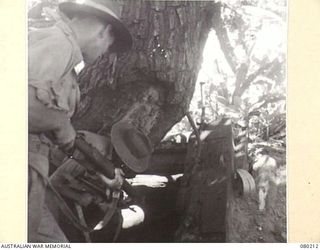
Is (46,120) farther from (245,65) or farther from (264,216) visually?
(264,216)

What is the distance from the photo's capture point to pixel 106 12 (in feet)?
7.50

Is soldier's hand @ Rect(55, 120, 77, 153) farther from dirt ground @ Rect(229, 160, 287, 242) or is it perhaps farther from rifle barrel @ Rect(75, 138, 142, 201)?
dirt ground @ Rect(229, 160, 287, 242)

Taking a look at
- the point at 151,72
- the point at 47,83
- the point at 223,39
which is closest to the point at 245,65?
the point at 223,39

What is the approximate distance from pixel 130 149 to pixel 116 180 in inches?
5.7

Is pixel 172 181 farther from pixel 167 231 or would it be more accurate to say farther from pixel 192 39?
pixel 192 39

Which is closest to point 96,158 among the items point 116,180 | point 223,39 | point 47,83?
point 116,180

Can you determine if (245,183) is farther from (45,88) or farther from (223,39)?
(45,88)

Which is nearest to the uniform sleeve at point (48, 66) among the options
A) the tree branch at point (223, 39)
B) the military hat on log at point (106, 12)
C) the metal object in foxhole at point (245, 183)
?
the military hat on log at point (106, 12)

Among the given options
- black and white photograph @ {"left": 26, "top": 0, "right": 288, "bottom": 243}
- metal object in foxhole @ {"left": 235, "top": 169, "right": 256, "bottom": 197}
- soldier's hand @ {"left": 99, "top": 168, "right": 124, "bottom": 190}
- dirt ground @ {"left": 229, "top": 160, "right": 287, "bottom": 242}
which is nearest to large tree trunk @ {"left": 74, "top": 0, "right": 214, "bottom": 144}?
black and white photograph @ {"left": 26, "top": 0, "right": 288, "bottom": 243}

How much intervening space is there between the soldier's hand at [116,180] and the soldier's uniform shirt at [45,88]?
0.25m

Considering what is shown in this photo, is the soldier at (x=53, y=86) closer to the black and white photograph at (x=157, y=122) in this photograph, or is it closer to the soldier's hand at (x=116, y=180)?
the black and white photograph at (x=157, y=122)

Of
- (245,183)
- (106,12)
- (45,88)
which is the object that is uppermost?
(106,12)

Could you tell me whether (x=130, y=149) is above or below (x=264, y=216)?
above

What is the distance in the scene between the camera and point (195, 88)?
2334mm
